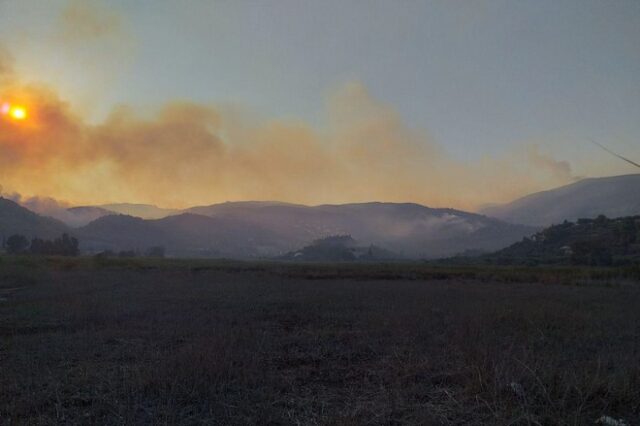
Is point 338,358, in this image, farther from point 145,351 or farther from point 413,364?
point 145,351

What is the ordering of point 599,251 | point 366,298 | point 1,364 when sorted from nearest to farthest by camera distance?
point 1,364, point 366,298, point 599,251

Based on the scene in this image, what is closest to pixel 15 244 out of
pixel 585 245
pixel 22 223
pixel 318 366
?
pixel 22 223

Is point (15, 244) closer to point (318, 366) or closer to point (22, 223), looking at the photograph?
point (22, 223)

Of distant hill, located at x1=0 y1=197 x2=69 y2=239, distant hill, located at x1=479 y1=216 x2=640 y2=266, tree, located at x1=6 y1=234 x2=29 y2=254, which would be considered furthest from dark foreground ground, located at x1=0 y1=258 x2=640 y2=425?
distant hill, located at x1=0 y1=197 x2=69 y2=239

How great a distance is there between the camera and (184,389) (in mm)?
6875

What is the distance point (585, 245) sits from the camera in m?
69.9

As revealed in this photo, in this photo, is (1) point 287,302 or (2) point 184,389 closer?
(2) point 184,389

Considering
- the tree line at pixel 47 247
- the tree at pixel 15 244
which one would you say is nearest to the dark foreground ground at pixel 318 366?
the tree line at pixel 47 247

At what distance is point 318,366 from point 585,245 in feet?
246

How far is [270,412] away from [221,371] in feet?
6.56

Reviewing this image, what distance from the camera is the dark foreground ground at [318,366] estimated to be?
5.96m

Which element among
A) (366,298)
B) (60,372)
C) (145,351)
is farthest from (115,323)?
(366,298)

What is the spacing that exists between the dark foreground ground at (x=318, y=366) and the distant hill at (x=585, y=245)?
5758 cm

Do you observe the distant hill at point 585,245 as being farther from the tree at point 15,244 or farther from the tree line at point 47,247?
the tree at point 15,244
